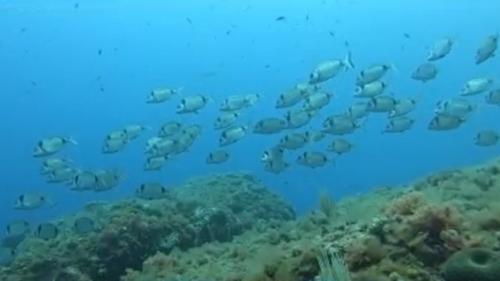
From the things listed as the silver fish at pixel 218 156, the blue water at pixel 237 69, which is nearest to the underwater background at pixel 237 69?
the blue water at pixel 237 69

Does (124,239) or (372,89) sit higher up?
(372,89)

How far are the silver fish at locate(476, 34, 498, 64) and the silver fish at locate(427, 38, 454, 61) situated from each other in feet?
1.82

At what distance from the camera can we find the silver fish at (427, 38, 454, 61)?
12.4 metres

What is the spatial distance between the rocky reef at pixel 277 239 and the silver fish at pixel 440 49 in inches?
84.7

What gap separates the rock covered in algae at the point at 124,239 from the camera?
457 inches

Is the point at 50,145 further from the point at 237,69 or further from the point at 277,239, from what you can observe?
the point at 237,69

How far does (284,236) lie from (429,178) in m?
3.54

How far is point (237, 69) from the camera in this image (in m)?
130

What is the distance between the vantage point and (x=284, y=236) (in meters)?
9.99

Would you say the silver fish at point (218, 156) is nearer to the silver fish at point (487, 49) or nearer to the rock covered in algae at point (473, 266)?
the silver fish at point (487, 49)

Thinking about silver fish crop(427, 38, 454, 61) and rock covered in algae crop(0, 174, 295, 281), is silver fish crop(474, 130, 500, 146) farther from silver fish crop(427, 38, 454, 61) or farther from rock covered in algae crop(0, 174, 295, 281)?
rock covered in algae crop(0, 174, 295, 281)

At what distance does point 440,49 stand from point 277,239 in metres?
5.00

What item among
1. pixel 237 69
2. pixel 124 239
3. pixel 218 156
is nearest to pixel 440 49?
pixel 218 156

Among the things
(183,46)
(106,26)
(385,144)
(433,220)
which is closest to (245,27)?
(183,46)
